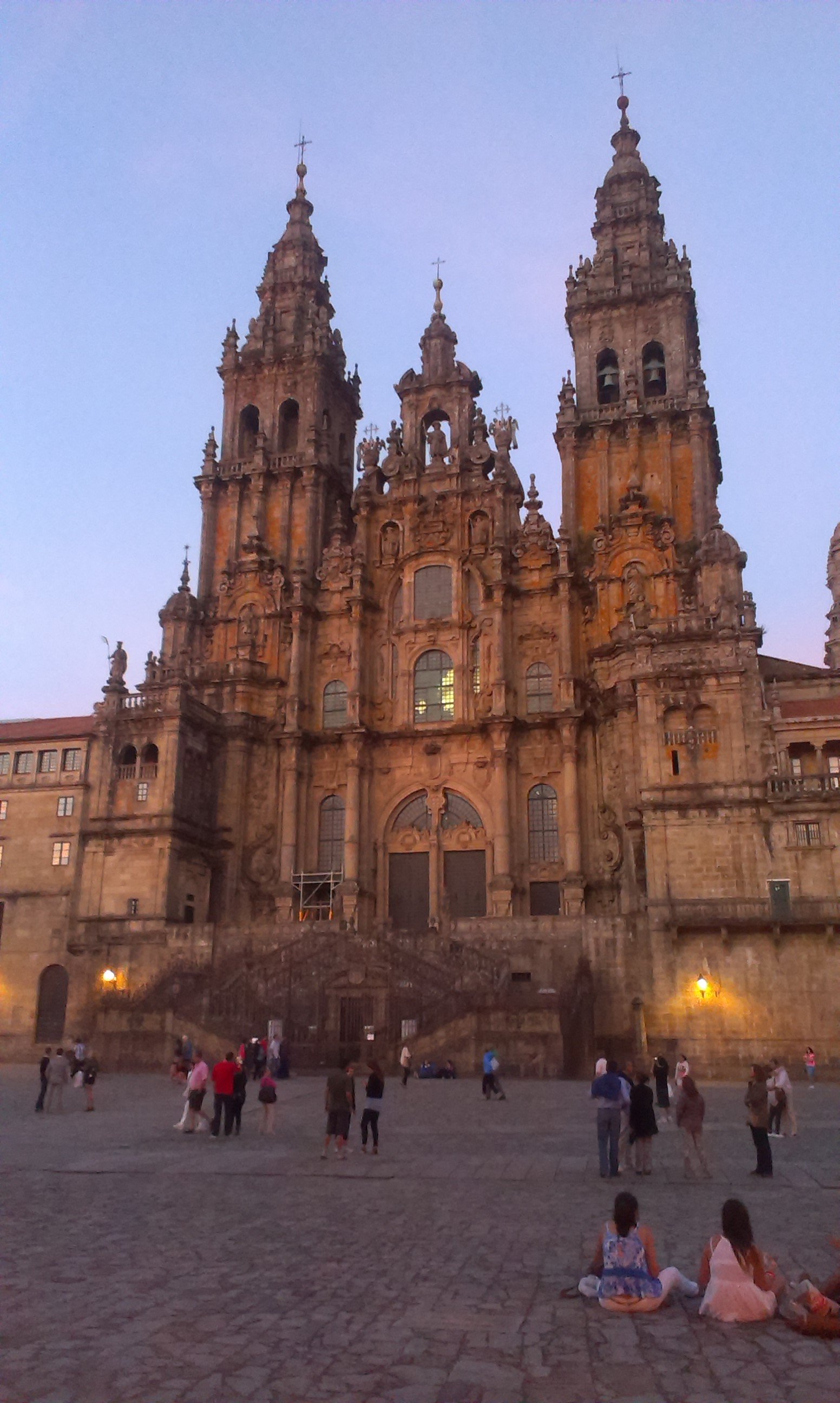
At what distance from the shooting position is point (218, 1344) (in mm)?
7848

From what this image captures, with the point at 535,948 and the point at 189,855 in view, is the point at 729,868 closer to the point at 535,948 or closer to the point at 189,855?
the point at 535,948

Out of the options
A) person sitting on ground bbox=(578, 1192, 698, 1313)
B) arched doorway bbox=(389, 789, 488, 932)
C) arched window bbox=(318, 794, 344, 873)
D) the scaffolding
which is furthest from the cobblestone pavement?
arched window bbox=(318, 794, 344, 873)

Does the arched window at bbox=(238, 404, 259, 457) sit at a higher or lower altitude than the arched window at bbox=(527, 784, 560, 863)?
higher

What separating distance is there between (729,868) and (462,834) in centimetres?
1368

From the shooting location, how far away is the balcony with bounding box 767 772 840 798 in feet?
127

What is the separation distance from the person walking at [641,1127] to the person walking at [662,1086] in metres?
9.07

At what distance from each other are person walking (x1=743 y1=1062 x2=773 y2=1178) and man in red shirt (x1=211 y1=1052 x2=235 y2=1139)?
9.33 meters

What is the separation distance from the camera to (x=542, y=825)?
159 feet

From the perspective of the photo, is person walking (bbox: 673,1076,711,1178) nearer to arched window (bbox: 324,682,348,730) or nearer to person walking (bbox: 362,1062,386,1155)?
person walking (bbox: 362,1062,386,1155)

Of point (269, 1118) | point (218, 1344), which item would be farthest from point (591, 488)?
point (218, 1344)

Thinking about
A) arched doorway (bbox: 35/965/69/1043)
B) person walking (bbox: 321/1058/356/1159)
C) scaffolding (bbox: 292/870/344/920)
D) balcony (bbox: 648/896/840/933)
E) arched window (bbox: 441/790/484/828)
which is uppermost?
arched window (bbox: 441/790/484/828)

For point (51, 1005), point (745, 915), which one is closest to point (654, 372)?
point (745, 915)

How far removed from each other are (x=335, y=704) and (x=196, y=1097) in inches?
1314

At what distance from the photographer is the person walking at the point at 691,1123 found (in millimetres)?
15508
